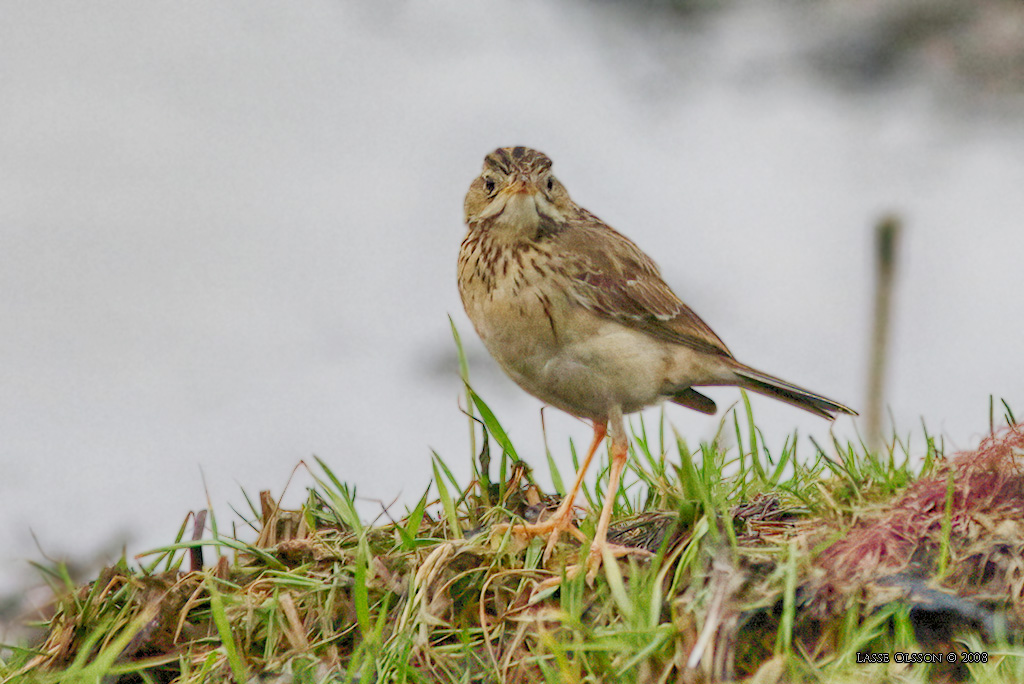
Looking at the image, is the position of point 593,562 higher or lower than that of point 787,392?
lower

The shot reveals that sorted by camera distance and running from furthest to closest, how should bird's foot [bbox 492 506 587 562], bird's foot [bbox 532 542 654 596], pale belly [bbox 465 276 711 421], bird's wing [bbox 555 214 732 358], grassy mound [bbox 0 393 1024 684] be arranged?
bird's wing [bbox 555 214 732 358]
pale belly [bbox 465 276 711 421]
bird's foot [bbox 492 506 587 562]
bird's foot [bbox 532 542 654 596]
grassy mound [bbox 0 393 1024 684]

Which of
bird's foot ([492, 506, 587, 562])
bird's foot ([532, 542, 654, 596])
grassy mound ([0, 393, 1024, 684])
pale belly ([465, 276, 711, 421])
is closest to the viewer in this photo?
grassy mound ([0, 393, 1024, 684])

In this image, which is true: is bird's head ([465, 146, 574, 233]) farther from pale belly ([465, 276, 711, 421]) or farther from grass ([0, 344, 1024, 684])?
grass ([0, 344, 1024, 684])

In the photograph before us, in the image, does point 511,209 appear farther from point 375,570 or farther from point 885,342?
point 885,342

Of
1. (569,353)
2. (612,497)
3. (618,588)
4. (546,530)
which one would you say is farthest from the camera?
(569,353)

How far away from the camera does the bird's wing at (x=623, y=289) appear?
436cm

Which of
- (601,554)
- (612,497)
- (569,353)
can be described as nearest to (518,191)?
(569,353)

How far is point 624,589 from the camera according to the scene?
130 inches

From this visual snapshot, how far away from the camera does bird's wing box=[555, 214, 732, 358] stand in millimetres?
4355

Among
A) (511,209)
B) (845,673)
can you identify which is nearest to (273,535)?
(511,209)

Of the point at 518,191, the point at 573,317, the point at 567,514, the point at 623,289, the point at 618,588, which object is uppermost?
the point at 518,191

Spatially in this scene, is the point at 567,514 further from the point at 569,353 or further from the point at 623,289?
A: the point at 623,289

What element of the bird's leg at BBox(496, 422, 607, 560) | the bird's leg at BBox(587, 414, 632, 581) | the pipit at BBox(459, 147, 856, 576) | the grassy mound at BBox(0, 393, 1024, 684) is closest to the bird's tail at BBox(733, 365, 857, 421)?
the pipit at BBox(459, 147, 856, 576)

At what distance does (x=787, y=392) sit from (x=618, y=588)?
179cm
